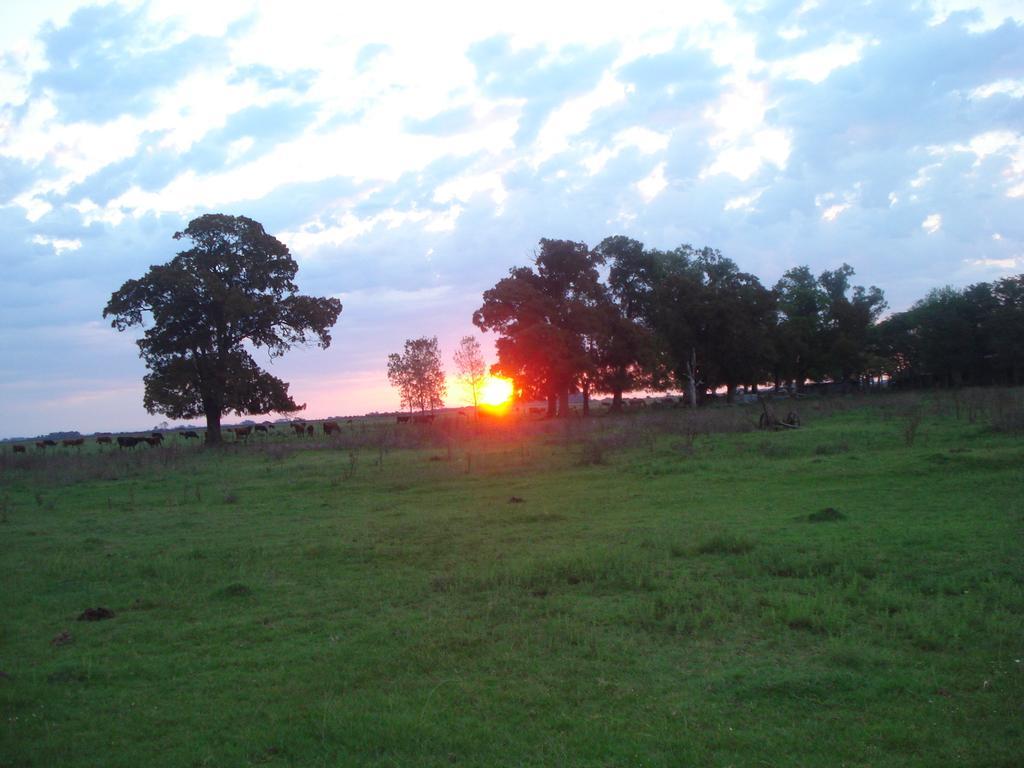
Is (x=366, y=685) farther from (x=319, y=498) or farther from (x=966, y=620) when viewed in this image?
(x=319, y=498)

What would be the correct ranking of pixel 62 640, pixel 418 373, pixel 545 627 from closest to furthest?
pixel 545 627
pixel 62 640
pixel 418 373

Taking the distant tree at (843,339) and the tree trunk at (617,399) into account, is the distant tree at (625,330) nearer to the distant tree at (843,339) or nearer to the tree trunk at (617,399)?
the tree trunk at (617,399)

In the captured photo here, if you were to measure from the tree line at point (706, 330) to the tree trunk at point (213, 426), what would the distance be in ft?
57.9

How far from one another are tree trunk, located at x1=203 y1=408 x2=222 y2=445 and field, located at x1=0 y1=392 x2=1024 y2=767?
74.6ft

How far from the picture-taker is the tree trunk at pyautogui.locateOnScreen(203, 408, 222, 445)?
40.3 meters

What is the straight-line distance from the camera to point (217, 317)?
131 feet

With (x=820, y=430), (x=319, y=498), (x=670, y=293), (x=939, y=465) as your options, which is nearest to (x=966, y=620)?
(x=939, y=465)

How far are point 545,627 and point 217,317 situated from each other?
3612 cm

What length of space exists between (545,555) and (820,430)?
759 inches

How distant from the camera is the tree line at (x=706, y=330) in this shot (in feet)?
163

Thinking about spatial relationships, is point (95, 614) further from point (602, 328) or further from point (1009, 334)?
point (1009, 334)

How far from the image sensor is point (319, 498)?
19.2m

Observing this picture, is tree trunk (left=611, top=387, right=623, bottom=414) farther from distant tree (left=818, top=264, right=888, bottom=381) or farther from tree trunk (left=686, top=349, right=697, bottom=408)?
distant tree (left=818, top=264, right=888, bottom=381)

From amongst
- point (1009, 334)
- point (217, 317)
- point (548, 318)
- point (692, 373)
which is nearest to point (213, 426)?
point (217, 317)
